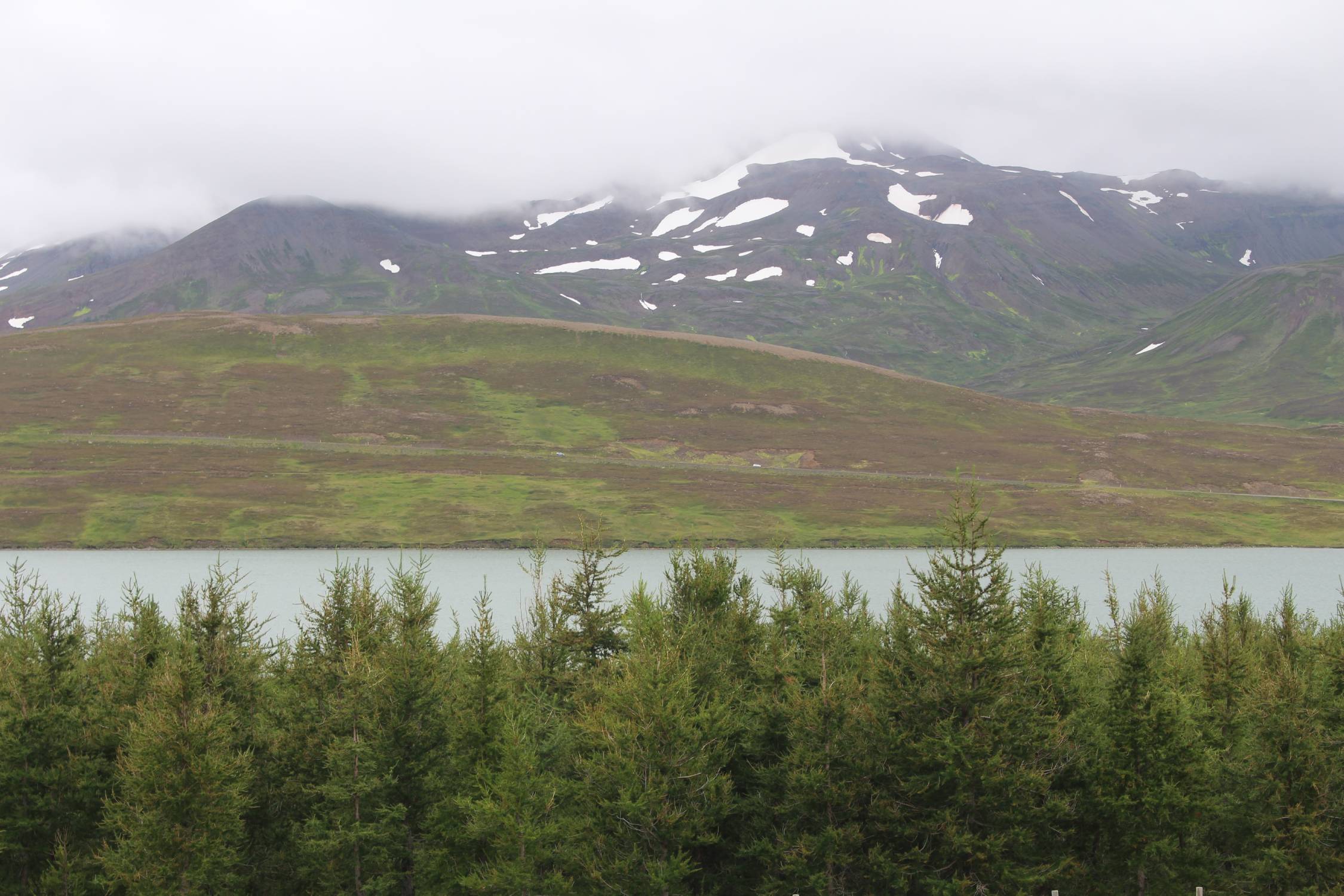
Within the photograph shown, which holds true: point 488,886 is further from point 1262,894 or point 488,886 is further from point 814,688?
point 1262,894

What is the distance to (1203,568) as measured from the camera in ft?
339

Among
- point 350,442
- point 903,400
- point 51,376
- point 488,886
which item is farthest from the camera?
point 903,400

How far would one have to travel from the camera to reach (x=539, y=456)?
147500 millimetres

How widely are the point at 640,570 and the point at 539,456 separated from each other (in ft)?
195

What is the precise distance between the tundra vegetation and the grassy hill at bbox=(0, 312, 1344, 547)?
68.1 m

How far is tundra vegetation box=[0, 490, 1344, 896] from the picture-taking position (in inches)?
1135

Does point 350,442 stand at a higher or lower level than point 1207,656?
higher

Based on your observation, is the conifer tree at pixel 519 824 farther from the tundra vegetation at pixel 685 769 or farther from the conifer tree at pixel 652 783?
the conifer tree at pixel 652 783

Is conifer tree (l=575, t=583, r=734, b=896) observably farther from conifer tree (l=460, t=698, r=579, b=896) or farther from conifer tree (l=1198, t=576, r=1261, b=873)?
conifer tree (l=1198, t=576, r=1261, b=873)

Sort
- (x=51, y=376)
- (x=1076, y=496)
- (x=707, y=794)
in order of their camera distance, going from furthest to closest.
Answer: (x=51, y=376) < (x=1076, y=496) < (x=707, y=794)

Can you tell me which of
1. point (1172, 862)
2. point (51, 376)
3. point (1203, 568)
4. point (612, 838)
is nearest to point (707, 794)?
point (612, 838)

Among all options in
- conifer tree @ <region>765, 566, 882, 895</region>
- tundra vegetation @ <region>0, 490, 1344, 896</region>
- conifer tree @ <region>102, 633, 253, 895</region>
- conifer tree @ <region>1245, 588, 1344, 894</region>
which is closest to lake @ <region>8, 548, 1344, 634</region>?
tundra vegetation @ <region>0, 490, 1344, 896</region>

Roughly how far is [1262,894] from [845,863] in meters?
12.6

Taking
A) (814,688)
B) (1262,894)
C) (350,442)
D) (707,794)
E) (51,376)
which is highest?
(51,376)
